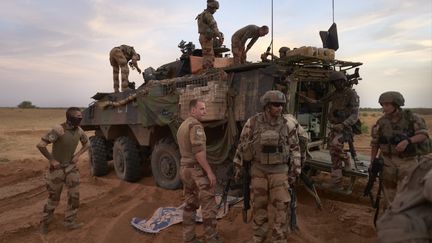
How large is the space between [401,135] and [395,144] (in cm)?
13

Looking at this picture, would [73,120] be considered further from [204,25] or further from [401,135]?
[401,135]

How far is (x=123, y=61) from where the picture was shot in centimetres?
975

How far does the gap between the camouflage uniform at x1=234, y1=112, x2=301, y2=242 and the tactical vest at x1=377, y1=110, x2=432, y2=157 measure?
1.11 metres

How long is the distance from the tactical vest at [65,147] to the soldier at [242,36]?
11.0ft

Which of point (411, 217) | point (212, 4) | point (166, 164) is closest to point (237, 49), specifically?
point (212, 4)

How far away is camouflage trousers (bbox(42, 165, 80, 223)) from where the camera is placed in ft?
18.1

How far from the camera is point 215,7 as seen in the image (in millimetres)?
7871

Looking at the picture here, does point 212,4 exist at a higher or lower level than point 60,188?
higher

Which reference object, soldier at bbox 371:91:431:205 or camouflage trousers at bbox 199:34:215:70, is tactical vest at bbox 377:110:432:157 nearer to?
soldier at bbox 371:91:431:205

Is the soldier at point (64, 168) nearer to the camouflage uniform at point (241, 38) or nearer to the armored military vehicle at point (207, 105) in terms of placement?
the armored military vehicle at point (207, 105)

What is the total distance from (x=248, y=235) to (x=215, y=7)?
179 inches

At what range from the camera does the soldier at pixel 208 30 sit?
7.84m

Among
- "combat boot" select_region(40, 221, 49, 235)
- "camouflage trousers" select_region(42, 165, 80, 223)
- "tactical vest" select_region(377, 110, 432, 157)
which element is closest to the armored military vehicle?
"tactical vest" select_region(377, 110, 432, 157)

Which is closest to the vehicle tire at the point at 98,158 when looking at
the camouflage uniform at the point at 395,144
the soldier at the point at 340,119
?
the soldier at the point at 340,119
